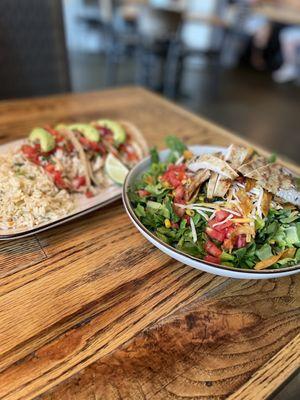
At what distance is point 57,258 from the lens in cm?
79

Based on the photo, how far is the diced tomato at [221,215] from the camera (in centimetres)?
76

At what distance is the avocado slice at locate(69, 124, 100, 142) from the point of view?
1.09m

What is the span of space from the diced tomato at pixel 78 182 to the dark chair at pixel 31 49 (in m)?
1.15

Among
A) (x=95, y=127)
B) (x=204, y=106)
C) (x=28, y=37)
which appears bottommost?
(x=204, y=106)

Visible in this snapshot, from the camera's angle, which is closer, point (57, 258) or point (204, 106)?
point (57, 258)

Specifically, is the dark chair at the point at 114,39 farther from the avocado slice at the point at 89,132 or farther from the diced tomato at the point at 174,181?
the diced tomato at the point at 174,181

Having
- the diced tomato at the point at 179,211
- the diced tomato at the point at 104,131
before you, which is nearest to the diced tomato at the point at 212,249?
the diced tomato at the point at 179,211

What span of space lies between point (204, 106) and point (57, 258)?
4001 mm

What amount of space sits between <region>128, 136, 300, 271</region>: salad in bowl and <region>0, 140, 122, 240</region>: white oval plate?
3.6 inches

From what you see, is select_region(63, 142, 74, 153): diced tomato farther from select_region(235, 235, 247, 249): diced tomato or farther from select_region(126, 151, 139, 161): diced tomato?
select_region(235, 235, 247, 249): diced tomato

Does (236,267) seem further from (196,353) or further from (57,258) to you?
(57,258)

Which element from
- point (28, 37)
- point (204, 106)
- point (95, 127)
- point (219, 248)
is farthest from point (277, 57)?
point (219, 248)

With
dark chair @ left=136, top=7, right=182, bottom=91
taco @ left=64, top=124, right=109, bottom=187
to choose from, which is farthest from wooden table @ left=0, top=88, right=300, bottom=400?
dark chair @ left=136, top=7, right=182, bottom=91

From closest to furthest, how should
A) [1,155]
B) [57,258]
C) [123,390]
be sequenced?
[123,390]
[57,258]
[1,155]
